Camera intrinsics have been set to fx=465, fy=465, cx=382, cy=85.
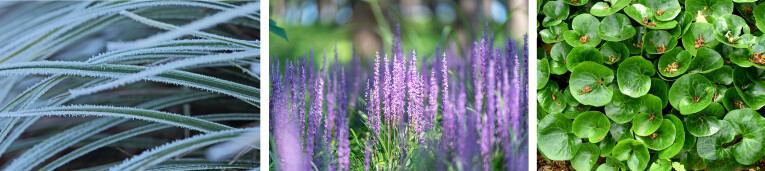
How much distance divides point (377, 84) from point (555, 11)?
2.38ft

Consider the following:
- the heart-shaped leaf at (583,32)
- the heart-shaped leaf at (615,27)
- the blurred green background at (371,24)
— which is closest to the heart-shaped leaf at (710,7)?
the heart-shaped leaf at (615,27)

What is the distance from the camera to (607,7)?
1.66 meters

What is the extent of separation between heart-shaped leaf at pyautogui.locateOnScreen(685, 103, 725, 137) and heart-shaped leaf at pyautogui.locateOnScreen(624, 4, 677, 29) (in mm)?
350

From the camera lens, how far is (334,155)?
169 cm

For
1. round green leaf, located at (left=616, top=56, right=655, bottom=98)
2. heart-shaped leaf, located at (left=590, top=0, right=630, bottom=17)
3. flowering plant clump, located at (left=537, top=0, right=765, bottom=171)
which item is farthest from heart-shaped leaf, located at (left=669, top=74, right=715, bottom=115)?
heart-shaped leaf, located at (left=590, top=0, right=630, bottom=17)

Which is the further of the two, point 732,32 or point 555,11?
point 555,11

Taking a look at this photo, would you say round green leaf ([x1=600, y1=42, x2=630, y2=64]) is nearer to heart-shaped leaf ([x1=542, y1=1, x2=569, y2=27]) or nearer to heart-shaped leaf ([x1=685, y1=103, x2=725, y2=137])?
heart-shaped leaf ([x1=542, y1=1, x2=569, y2=27])

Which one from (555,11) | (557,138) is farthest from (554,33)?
(557,138)

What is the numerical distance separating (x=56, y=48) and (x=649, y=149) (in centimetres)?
217

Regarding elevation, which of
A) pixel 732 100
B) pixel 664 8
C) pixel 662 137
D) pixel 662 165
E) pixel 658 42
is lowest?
pixel 662 165

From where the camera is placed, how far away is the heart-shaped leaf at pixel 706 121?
1.64 metres

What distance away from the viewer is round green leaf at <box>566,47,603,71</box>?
66.1 inches

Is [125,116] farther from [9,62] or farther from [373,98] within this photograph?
[373,98]

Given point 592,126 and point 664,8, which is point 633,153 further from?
point 664,8
